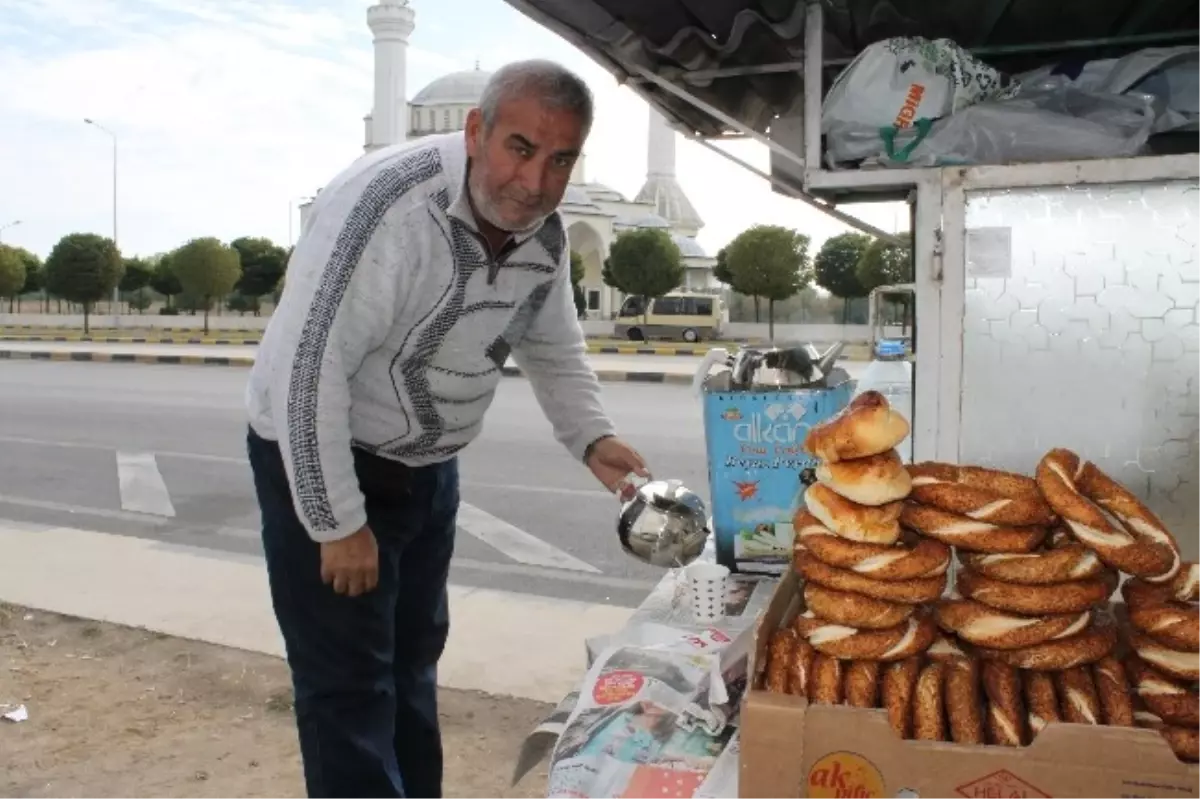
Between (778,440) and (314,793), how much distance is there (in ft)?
4.07

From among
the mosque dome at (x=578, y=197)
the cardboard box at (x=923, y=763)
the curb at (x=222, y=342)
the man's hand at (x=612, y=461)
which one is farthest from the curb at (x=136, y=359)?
the mosque dome at (x=578, y=197)

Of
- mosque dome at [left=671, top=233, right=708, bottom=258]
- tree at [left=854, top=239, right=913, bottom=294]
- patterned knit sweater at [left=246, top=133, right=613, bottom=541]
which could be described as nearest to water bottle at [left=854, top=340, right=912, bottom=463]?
patterned knit sweater at [left=246, top=133, right=613, bottom=541]

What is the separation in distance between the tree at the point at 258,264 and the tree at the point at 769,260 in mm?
20181

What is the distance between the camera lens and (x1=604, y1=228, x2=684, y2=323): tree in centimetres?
3988

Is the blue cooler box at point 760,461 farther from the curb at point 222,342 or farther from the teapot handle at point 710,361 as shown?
the curb at point 222,342

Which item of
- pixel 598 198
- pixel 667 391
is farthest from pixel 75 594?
pixel 598 198

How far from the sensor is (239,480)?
8.61 m

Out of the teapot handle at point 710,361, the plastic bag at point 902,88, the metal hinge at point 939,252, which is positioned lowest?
the teapot handle at point 710,361

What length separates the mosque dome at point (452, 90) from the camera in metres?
55.5

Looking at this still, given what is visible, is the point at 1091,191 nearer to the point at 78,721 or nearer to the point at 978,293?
the point at 978,293

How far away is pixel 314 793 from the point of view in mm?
2121

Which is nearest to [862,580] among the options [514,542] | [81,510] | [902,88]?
[902,88]

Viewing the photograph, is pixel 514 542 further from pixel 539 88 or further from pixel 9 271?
pixel 9 271

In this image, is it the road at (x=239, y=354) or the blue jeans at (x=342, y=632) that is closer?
the blue jeans at (x=342, y=632)
